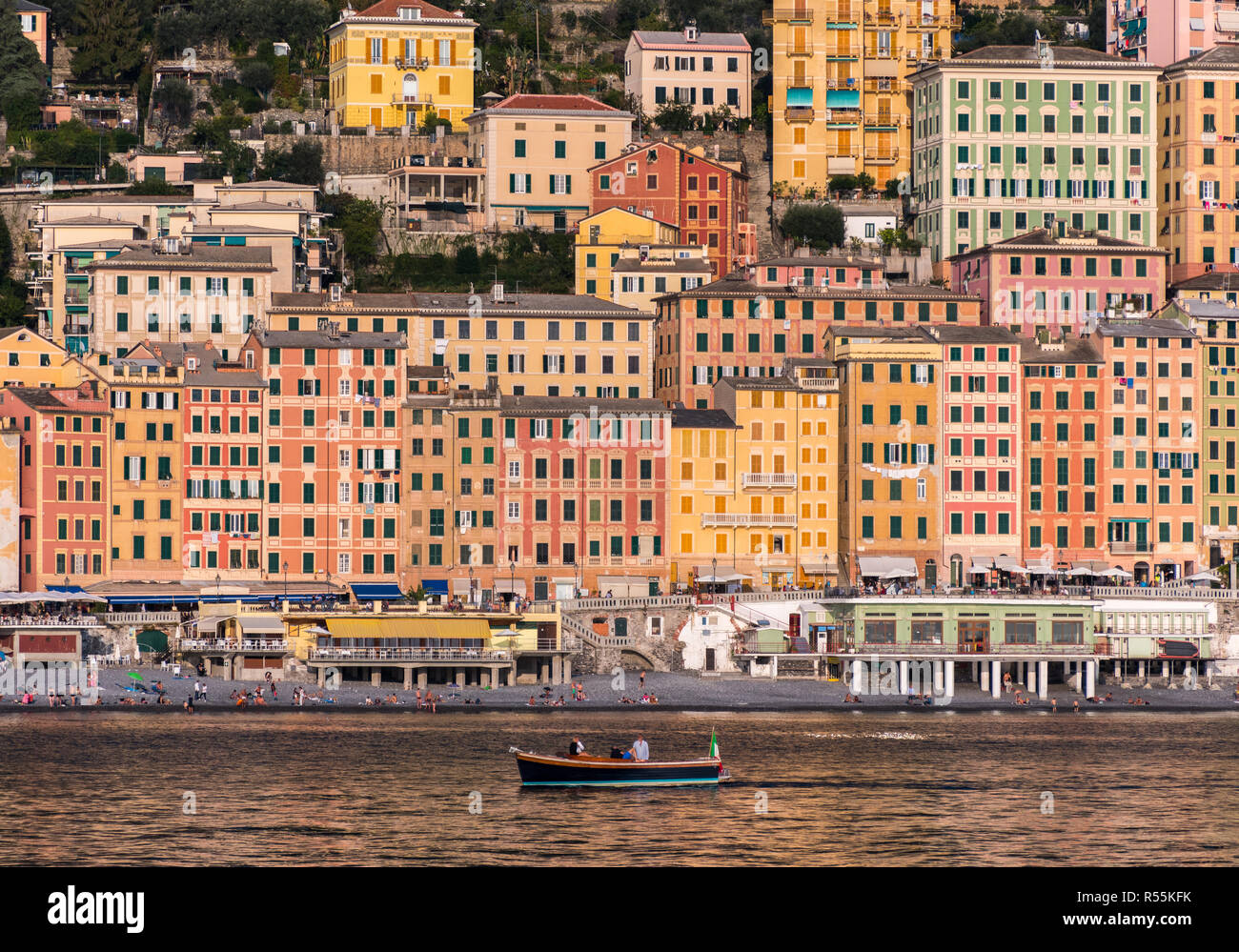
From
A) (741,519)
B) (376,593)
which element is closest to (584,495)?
(741,519)

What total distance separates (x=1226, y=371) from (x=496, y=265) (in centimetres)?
3992

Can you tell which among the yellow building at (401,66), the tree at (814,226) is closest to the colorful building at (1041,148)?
the tree at (814,226)

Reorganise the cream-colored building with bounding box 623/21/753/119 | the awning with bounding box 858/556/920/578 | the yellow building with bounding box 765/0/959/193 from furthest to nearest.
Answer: the cream-colored building with bounding box 623/21/753/119
the yellow building with bounding box 765/0/959/193
the awning with bounding box 858/556/920/578

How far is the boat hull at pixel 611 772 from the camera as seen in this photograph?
64.3m

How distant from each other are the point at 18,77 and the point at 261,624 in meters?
57.5

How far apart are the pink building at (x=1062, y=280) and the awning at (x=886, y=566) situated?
56.5 ft

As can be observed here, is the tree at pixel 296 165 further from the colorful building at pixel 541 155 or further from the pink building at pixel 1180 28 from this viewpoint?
the pink building at pixel 1180 28

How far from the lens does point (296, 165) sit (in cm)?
12438

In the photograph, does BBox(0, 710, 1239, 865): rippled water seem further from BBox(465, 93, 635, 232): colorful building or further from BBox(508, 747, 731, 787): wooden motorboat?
BBox(465, 93, 635, 232): colorful building

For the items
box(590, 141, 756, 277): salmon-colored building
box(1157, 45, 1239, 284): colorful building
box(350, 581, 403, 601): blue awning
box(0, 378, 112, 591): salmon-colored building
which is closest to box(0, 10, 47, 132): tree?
box(590, 141, 756, 277): salmon-colored building

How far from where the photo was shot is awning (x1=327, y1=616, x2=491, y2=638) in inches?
3647

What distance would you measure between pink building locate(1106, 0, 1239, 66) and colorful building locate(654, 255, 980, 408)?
2910 cm

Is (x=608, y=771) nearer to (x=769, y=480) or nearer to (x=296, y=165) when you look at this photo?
(x=769, y=480)
